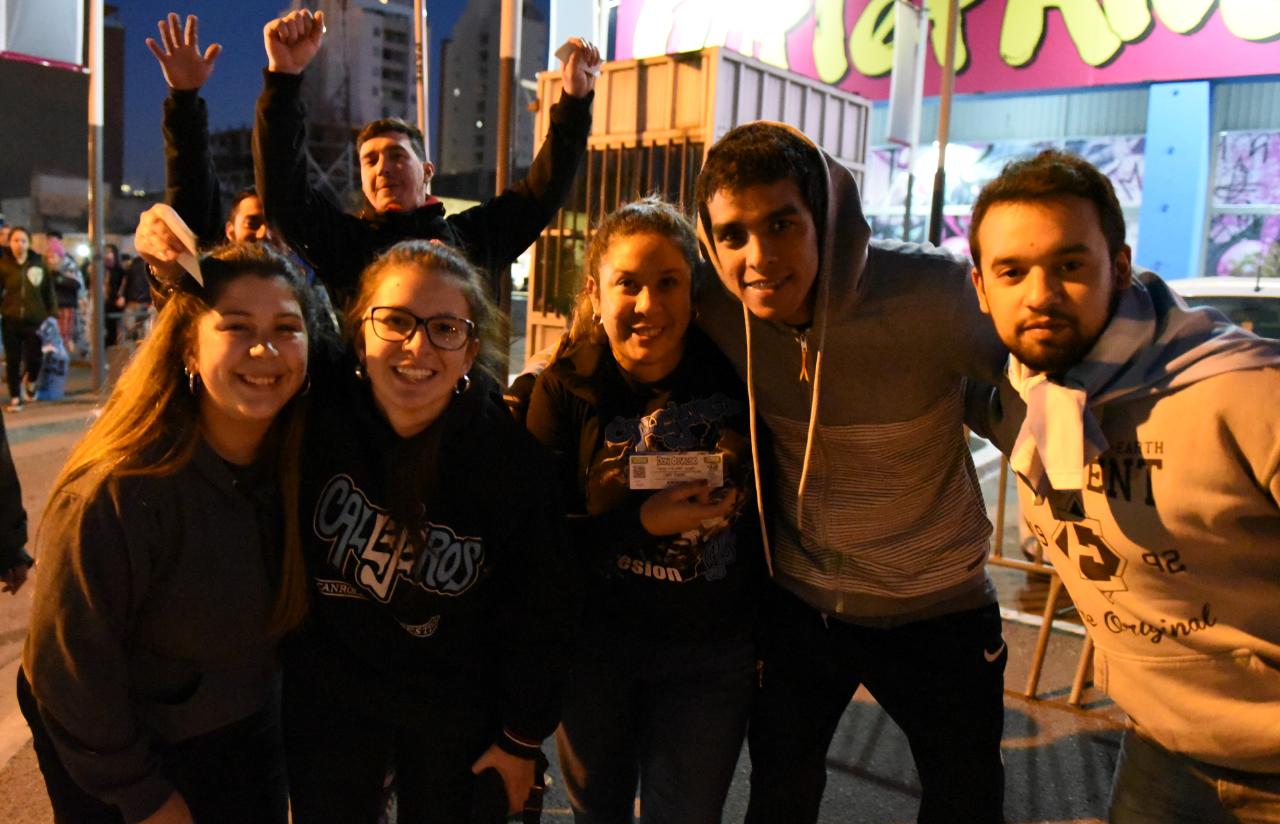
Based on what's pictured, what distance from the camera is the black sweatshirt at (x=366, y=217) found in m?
2.92

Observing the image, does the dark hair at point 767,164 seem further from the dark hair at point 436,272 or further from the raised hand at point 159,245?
the raised hand at point 159,245

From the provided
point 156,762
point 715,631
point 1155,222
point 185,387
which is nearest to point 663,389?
point 715,631

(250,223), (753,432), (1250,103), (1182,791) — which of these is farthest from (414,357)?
(1250,103)

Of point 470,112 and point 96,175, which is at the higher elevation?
point 470,112

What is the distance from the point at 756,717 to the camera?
7.51 feet

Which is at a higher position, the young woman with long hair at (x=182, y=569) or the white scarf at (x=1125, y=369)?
the white scarf at (x=1125, y=369)

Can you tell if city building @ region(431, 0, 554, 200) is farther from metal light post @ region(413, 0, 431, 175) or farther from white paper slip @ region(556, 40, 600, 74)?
white paper slip @ region(556, 40, 600, 74)

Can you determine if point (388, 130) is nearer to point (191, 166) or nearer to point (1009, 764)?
point (191, 166)

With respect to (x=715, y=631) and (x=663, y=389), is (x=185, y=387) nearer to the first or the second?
(x=663, y=389)

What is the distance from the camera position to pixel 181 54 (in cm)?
274

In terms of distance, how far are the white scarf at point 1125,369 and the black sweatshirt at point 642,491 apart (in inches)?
29.2

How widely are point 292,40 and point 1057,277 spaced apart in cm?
235

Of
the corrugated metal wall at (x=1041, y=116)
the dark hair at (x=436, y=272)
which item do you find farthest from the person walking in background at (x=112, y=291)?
the dark hair at (x=436, y=272)

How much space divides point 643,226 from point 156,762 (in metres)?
1.58
